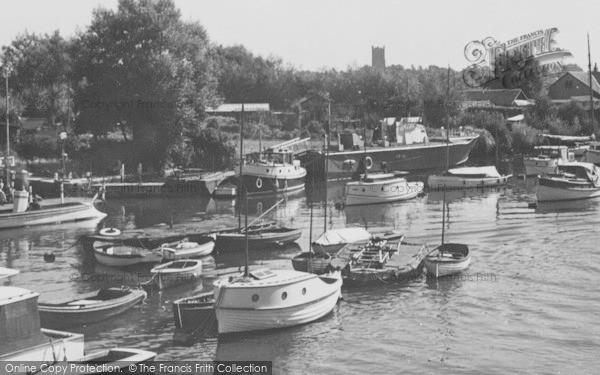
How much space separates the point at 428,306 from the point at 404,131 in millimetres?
A: 64124

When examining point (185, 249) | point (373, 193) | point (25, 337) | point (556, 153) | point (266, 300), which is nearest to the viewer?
point (25, 337)

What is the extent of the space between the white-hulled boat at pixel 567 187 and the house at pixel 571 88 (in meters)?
62.5

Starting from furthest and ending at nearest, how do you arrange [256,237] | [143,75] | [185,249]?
1. [143,75]
2. [256,237]
3. [185,249]

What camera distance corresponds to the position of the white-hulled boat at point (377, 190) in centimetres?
7312

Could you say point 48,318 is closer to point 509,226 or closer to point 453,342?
point 453,342

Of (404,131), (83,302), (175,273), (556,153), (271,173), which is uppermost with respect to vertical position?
(404,131)

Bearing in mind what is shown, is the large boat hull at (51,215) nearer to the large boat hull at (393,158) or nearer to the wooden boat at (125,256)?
the wooden boat at (125,256)

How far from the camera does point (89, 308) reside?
37.6 m

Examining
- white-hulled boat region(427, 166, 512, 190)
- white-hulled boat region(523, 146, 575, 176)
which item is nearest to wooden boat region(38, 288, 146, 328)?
white-hulled boat region(427, 166, 512, 190)

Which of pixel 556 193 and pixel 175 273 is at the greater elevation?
pixel 556 193

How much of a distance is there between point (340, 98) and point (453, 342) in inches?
4079

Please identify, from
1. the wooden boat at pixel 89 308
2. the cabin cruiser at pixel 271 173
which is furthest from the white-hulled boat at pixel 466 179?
the wooden boat at pixel 89 308

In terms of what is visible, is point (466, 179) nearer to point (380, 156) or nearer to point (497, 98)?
point (380, 156)

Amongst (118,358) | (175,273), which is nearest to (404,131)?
(175,273)
